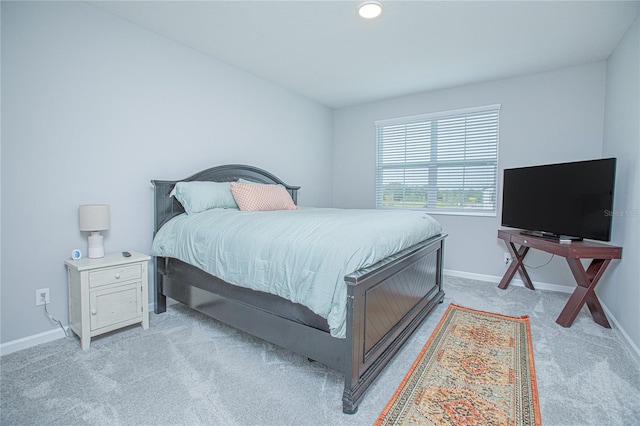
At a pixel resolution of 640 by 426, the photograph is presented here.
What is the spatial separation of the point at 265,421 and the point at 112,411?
752 mm

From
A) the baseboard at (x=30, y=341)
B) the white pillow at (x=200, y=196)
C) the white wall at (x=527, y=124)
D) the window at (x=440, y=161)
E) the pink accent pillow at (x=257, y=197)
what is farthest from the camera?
the window at (x=440, y=161)

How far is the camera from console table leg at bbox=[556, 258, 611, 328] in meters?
2.38

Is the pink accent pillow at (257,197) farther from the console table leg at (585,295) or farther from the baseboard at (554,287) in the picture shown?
the console table leg at (585,295)

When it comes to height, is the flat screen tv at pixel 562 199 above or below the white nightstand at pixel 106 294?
above

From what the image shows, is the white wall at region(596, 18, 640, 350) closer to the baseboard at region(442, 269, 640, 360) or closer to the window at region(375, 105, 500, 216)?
the baseboard at region(442, 269, 640, 360)

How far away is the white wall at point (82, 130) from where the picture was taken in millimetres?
1962

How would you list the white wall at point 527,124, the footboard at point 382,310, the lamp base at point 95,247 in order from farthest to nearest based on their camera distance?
the white wall at point 527,124
the lamp base at point 95,247
the footboard at point 382,310

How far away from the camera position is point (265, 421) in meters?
1.39

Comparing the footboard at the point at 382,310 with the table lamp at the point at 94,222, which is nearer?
the footboard at the point at 382,310

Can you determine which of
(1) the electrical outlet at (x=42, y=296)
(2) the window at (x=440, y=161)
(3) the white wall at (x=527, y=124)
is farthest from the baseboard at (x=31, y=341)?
(3) the white wall at (x=527, y=124)

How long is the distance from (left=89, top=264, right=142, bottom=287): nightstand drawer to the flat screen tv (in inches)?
143

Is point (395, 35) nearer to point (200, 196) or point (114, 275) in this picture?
point (200, 196)

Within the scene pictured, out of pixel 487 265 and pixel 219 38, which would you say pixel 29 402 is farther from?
pixel 487 265

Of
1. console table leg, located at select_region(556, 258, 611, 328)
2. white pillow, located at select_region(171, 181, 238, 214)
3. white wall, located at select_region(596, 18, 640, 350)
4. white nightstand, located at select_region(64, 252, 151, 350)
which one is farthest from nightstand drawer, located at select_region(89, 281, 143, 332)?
white wall, located at select_region(596, 18, 640, 350)
